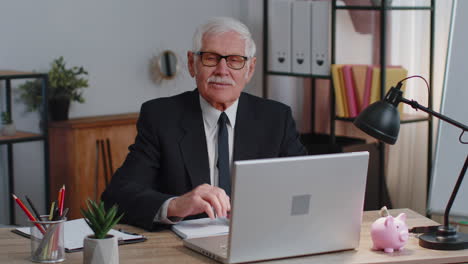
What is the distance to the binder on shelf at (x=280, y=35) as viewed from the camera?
5.02 meters

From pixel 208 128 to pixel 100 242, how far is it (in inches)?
39.3

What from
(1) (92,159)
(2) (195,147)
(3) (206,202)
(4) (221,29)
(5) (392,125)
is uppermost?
(4) (221,29)

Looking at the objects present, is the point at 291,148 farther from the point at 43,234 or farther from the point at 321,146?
the point at 321,146

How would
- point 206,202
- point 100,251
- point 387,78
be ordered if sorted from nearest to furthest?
point 100,251 < point 206,202 < point 387,78

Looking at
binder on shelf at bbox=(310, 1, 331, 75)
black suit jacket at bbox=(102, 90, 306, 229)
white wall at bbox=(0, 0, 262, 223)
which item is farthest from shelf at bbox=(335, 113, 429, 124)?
black suit jacket at bbox=(102, 90, 306, 229)

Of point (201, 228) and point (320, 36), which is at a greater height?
point (320, 36)

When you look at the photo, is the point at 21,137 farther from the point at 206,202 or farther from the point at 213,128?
the point at 206,202

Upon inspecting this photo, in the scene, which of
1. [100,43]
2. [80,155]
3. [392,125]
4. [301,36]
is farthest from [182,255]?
[301,36]

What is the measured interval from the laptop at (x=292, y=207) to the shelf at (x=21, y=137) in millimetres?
2193

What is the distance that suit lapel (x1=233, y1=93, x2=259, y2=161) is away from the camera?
2.85 metres

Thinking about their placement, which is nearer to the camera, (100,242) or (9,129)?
(100,242)

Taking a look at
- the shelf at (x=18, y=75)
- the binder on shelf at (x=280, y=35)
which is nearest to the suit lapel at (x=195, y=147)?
the shelf at (x=18, y=75)

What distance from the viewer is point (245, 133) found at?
287 centimetres

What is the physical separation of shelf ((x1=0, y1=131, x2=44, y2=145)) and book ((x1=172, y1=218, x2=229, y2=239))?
1.91 meters
